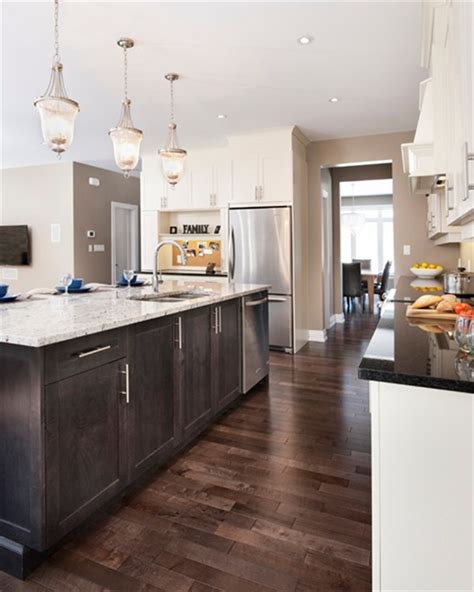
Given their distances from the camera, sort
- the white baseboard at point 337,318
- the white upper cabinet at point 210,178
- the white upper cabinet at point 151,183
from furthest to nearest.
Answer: the white baseboard at point 337,318 < the white upper cabinet at point 151,183 < the white upper cabinet at point 210,178

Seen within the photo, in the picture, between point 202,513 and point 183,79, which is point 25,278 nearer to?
point 183,79

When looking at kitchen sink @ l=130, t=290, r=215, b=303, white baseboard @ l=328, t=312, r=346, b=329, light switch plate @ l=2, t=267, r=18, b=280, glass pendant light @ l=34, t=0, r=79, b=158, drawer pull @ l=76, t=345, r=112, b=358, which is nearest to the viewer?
drawer pull @ l=76, t=345, r=112, b=358

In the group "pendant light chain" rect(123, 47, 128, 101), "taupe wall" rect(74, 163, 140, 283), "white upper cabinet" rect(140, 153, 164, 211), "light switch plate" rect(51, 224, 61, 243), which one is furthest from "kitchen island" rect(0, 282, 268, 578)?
"light switch plate" rect(51, 224, 61, 243)

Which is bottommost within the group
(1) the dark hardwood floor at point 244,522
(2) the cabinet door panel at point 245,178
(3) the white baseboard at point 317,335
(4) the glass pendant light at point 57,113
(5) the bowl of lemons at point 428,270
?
(1) the dark hardwood floor at point 244,522

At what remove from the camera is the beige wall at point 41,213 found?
23.5 feet

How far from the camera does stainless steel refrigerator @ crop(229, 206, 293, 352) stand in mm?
5199

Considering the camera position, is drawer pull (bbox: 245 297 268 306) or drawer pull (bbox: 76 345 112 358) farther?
drawer pull (bbox: 245 297 268 306)

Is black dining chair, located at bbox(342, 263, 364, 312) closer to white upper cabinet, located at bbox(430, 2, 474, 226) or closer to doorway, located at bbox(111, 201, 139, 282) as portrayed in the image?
doorway, located at bbox(111, 201, 139, 282)

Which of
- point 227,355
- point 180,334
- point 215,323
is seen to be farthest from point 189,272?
point 180,334

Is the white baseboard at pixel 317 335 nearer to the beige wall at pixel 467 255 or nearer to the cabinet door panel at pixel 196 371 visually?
the beige wall at pixel 467 255

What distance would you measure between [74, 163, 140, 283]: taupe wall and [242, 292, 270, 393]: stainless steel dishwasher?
15.1 ft

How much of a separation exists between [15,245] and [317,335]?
18.2 ft

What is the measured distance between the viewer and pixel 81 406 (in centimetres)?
174

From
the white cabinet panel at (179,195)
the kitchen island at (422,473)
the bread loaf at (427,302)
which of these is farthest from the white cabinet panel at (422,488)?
the white cabinet panel at (179,195)
